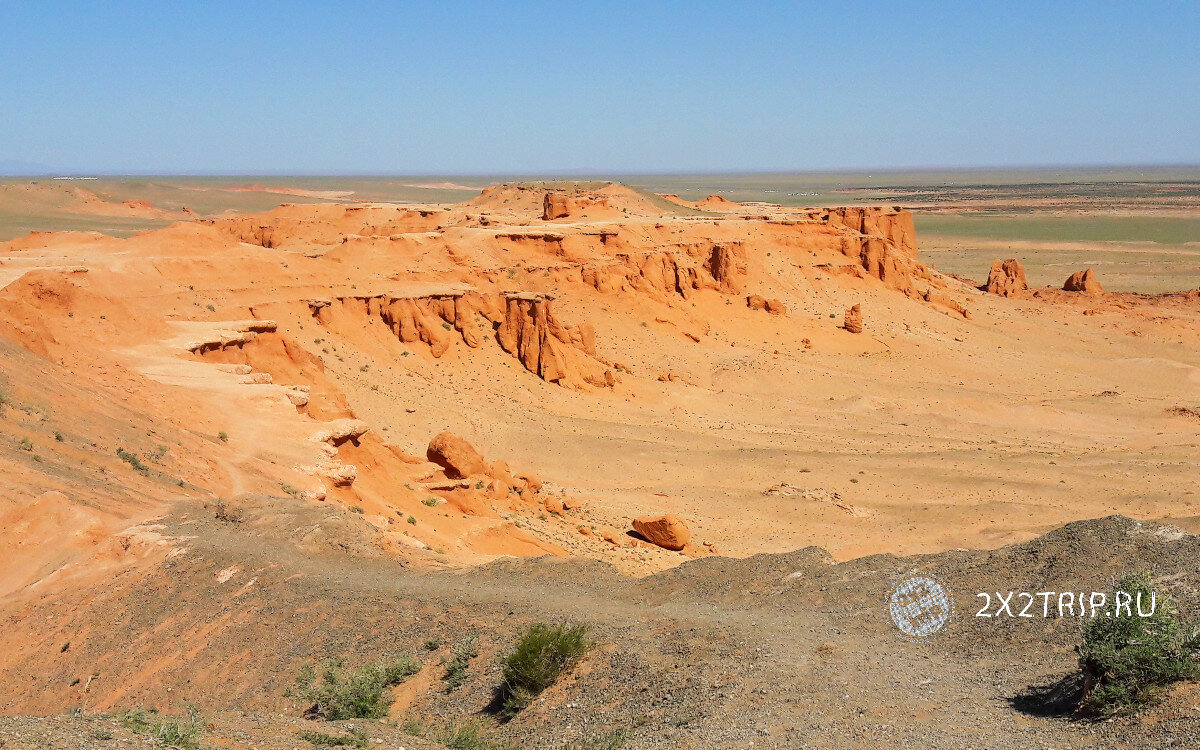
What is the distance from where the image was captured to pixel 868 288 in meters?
46.8

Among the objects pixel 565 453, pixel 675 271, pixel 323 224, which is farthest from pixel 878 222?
pixel 565 453

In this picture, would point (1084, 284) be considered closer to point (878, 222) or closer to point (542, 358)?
point (878, 222)

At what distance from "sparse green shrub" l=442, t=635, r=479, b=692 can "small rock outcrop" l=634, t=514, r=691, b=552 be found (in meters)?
8.64

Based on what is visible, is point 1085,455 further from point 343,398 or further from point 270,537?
point 270,537

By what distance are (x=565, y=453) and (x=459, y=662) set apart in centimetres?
1517

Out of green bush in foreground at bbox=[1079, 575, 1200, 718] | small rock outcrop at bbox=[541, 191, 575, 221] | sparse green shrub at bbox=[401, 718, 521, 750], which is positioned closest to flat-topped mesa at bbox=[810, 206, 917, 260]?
small rock outcrop at bbox=[541, 191, 575, 221]

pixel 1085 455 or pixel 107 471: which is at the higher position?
pixel 107 471

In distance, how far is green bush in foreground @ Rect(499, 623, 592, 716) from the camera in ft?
29.0

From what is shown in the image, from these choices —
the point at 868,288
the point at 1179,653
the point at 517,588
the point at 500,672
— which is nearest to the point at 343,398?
the point at 517,588

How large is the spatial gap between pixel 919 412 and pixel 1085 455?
18.9ft

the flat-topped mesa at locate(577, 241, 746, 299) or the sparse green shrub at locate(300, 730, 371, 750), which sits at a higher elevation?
the flat-topped mesa at locate(577, 241, 746, 299)

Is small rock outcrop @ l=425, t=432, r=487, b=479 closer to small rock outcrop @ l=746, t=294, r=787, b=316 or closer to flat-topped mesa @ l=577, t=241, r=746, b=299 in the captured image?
flat-topped mesa @ l=577, t=241, r=746, b=299

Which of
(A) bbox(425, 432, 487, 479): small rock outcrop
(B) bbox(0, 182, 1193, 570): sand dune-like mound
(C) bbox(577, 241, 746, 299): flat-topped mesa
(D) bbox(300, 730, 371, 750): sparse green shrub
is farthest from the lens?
(C) bbox(577, 241, 746, 299): flat-topped mesa

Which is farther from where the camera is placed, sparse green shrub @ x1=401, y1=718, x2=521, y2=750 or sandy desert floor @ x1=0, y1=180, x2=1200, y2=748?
sandy desert floor @ x1=0, y1=180, x2=1200, y2=748
